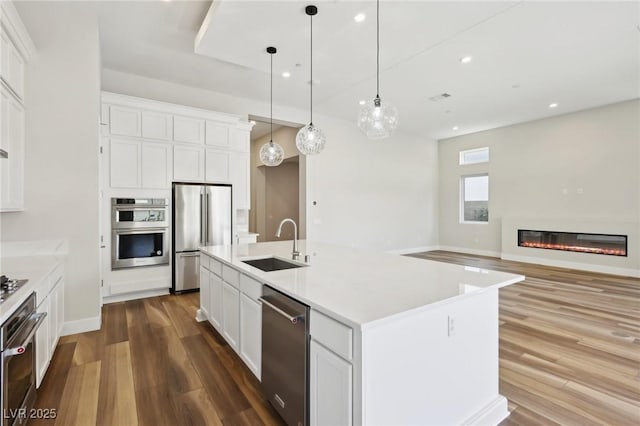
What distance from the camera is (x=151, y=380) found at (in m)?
2.32

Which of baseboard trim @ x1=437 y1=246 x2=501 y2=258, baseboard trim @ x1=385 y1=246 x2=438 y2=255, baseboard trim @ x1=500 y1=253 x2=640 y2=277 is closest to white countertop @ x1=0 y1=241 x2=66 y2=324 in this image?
baseboard trim @ x1=385 y1=246 x2=438 y2=255

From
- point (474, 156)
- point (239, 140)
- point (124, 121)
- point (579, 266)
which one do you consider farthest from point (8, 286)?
point (474, 156)

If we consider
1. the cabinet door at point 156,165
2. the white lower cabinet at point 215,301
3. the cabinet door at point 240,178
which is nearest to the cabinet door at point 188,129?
the cabinet door at point 156,165

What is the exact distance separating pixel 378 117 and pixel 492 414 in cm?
231

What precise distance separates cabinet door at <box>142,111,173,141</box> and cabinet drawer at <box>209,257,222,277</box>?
8.01 feet

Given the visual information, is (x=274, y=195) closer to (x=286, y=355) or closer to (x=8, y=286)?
(x=8, y=286)

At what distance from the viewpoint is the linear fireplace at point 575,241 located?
603 cm

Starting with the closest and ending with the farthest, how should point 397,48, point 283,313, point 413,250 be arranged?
1. point 283,313
2. point 397,48
3. point 413,250

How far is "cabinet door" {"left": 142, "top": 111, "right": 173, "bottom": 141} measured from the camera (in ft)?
14.5

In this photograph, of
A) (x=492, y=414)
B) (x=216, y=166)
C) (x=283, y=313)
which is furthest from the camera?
(x=216, y=166)

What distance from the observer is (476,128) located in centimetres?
795

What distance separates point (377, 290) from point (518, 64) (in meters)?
4.48

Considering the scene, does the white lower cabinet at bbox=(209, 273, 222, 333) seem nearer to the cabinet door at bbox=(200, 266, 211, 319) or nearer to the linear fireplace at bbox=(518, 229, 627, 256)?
the cabinet door at bbox=(200, 266, 211, 319)

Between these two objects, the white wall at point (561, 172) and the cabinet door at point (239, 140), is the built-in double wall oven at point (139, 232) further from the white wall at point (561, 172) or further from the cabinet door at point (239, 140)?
the white wall at point (561, 172)
